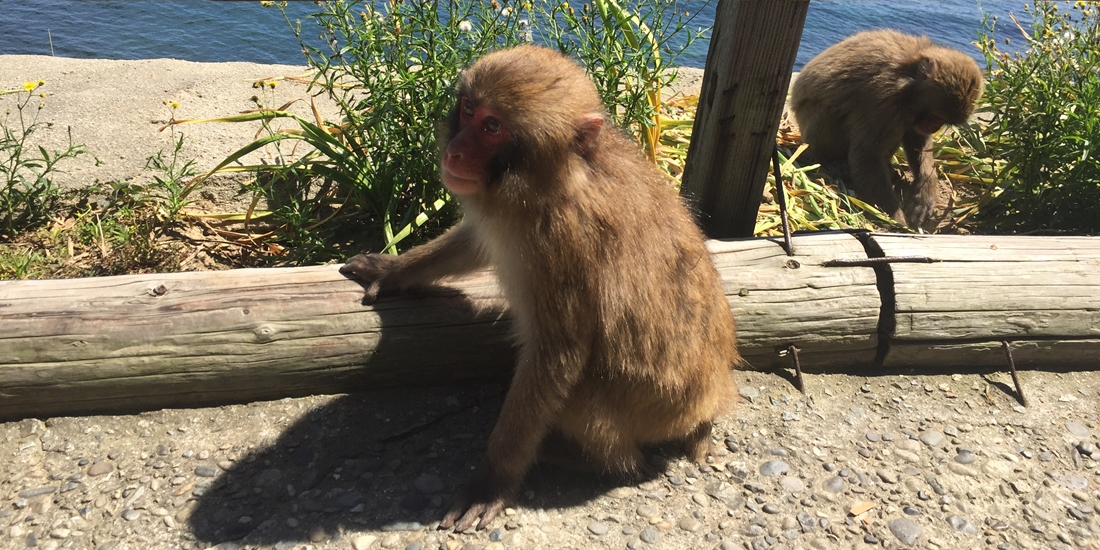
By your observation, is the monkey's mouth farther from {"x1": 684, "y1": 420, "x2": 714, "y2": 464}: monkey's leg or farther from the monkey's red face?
{"x1": 684, "y1": 420, "x2": 714, "y2": 464}: monkey's leg

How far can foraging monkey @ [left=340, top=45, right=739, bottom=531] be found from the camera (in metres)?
2.62

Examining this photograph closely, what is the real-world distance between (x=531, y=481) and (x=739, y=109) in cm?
203

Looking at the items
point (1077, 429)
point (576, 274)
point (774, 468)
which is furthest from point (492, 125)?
point (1077, 429)

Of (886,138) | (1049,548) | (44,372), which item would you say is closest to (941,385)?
(1049,548)

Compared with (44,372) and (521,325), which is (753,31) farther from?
(44,372)

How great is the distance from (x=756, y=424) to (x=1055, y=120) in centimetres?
330

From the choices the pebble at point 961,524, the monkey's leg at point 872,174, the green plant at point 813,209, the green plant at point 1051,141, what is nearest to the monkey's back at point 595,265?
the pebble at point 961,524

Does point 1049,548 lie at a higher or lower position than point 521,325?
lower

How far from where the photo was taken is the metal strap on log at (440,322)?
320 cm

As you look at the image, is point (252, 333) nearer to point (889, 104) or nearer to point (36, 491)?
point (36, 491)

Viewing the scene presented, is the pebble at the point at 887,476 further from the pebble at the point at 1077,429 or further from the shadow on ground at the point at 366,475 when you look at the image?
the shadow on ground at the point at 366,475

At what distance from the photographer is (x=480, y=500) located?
117 inches

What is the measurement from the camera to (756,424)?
361 centimetres

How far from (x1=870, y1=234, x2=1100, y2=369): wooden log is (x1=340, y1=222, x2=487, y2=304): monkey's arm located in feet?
6.89
